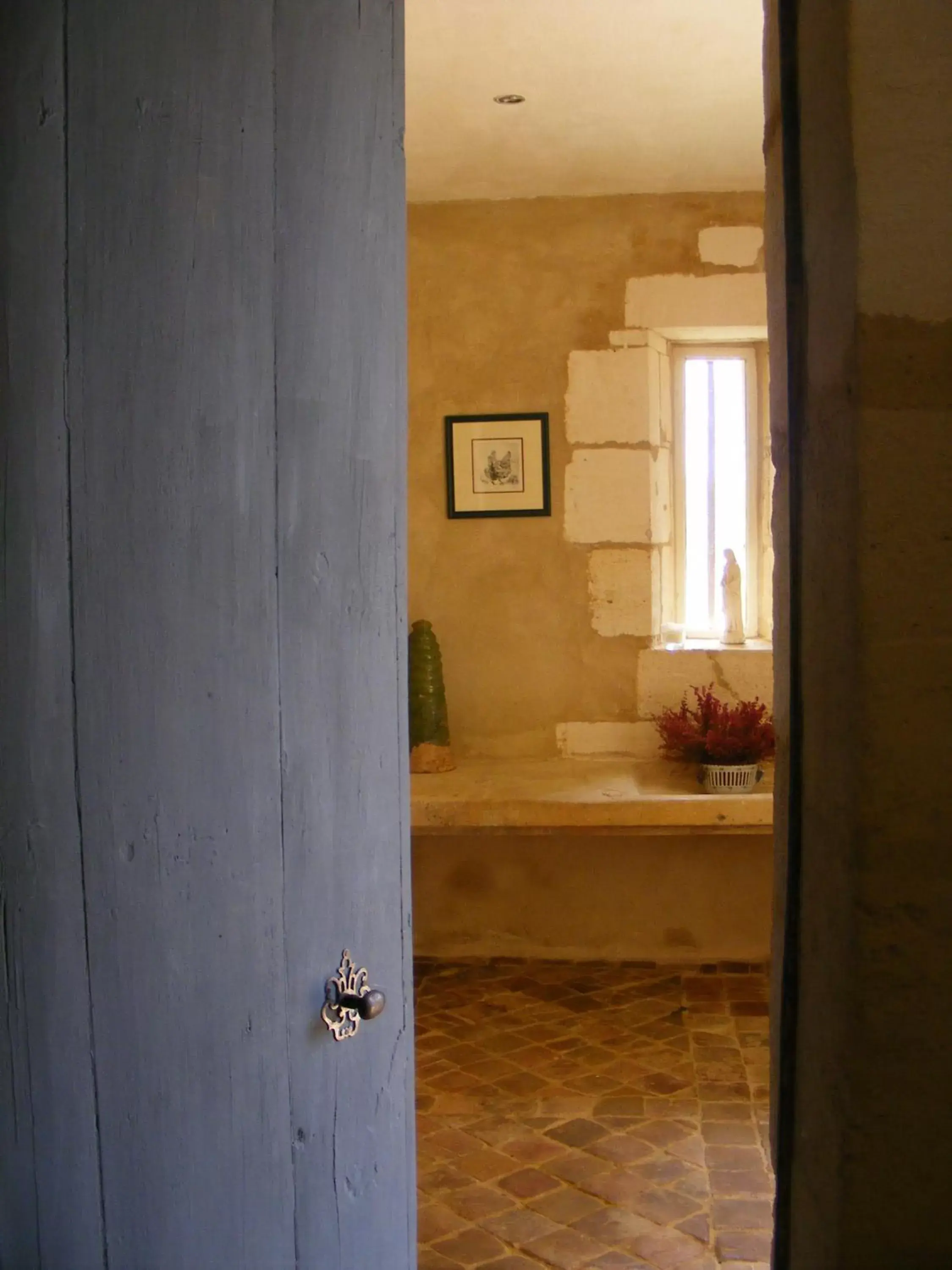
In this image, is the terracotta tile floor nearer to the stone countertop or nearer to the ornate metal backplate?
the stone countertop

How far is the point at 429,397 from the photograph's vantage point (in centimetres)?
459

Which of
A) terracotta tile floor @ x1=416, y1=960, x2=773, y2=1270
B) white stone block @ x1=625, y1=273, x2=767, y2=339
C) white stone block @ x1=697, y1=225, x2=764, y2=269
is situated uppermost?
white stone block @ x1=697, y1=225, x2=764, y2=269

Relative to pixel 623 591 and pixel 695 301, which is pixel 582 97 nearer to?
pixel 695 301

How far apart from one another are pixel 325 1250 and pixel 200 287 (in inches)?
46.6

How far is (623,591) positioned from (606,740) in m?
0.58

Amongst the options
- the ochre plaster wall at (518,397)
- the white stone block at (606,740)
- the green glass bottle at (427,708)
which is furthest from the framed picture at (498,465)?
the white stone block at (606,740)

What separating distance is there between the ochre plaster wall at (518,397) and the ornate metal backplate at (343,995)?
10.3 feet

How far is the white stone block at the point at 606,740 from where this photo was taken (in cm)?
455

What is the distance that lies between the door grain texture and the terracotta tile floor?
1.34 metres

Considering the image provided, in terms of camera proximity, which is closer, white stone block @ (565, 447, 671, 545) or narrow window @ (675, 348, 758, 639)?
white stone block @ (565, 447, 671, 545)

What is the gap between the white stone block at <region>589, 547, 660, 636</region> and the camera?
4504 millimetres

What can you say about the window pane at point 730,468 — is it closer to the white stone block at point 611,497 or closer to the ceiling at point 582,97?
the white stone block at point 611,497

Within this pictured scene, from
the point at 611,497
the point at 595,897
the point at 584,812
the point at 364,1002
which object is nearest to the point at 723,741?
the point at 584,812

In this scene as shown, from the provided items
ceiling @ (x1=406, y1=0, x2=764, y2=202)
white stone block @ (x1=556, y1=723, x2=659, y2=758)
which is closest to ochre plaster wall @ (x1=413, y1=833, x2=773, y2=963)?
white stone block @ (x1=556, y1=723, x2=659, y2=758)
